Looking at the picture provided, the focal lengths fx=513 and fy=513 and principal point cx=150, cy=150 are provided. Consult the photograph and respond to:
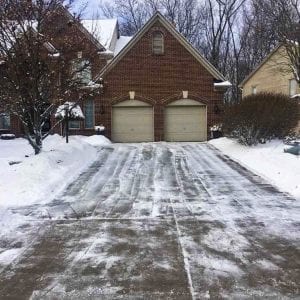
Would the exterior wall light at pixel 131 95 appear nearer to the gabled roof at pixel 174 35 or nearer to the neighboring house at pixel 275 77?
the gabled roof at pixel 174 35

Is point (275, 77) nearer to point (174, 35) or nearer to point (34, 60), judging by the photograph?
point (174, 35)

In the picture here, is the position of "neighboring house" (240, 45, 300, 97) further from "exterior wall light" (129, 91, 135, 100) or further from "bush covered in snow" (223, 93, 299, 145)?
"bush covered in snow" (223, 93, 299, 145)

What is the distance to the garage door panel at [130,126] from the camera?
29875 mm

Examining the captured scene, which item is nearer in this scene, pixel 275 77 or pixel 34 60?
pixel 34 60

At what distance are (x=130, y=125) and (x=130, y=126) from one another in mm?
58

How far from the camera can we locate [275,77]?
38.0 metres

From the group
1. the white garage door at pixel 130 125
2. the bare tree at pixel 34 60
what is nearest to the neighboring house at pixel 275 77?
the white garage door at pixel 130 125

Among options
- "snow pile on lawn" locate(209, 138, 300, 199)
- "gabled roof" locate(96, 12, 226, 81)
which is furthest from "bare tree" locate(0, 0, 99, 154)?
"gabled roof" locate(96, 12, 226, 81)

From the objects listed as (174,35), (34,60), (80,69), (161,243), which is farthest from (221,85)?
(161,243)

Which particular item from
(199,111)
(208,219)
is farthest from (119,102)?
(208,219)

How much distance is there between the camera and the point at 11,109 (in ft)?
55.2

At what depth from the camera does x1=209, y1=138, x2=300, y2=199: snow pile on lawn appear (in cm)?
1318

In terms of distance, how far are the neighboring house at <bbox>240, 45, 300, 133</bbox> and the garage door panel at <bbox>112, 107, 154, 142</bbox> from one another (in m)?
8.94

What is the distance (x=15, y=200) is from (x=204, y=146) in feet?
52.5
